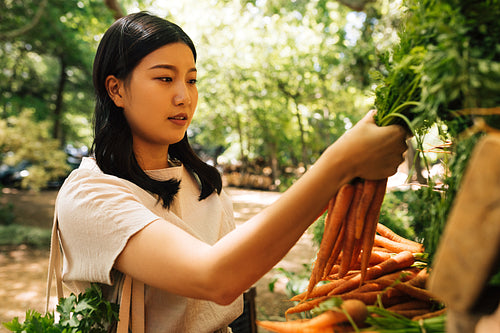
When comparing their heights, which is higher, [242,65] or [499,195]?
[242,65]

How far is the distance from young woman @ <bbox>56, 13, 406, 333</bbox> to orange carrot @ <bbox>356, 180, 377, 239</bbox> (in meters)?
0.04

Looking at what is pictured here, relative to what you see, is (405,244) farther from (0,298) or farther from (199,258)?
(0,298)

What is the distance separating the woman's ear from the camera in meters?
1.42

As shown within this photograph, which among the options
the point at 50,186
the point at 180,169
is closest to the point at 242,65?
the point at 50,186

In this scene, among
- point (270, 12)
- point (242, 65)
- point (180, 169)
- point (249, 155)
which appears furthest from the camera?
point (249, 155)

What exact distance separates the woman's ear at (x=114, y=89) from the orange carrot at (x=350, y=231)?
1023mm

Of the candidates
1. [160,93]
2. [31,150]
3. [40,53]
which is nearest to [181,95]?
[160,93]

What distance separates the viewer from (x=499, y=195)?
0.56m

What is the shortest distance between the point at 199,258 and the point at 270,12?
10300 mm

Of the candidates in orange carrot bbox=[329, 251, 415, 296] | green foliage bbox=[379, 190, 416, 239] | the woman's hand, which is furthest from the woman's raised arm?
green foliage bbox=[379, 190, 416, 239]

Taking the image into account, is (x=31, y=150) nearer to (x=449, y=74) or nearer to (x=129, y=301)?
(x=129, y=301)

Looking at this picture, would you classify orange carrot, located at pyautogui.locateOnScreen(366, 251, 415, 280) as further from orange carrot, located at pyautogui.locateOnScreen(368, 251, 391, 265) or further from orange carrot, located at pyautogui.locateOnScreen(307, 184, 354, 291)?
orange carrot, located at pyautogui.locateOnScreen(307, 184, 354, 291)

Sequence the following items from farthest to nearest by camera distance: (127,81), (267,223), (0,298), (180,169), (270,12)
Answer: (270,12)
(0,298)
(180,169)
(127,81)
(267,223)

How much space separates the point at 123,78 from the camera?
54.4 inches
